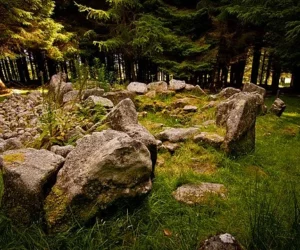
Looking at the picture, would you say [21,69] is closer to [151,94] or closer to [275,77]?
[151,94]

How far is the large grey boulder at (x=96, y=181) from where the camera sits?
209 centimetres

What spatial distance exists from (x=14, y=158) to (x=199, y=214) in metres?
1.74

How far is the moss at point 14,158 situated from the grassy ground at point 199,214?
0.49 m

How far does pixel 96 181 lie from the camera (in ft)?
7.01

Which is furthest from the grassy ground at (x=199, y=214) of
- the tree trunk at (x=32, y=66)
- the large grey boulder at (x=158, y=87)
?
the tree trunk at (x=32, y=66)

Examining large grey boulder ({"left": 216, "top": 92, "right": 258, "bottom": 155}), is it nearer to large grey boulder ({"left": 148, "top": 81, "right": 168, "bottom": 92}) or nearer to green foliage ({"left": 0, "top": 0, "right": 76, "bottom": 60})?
large grey boulder ({"left": 148, "top": 81, "right": 168, "bottom": 92})

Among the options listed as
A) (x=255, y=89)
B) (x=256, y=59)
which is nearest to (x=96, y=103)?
(x=255, y=89)

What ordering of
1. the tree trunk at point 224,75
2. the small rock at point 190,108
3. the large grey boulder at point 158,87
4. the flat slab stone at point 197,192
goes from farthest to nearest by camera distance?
the tree trunk at point 224,75 → the large grey boulder at point 158,87 → the small rock at point 190,108 → the flat slab stone at point 197,192

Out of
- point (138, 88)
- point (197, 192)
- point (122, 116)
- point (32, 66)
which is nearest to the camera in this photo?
point (197, 192)

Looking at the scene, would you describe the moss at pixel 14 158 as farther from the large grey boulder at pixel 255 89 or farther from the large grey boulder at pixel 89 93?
the large grey boulder at pixel 255 89

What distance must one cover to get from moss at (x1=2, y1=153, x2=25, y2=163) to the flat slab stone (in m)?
1.56

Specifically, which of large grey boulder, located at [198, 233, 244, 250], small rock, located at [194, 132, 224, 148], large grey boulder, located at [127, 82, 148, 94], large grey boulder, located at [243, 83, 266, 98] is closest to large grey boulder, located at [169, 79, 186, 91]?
large grey boulder, located at [127, 82, 148, 94]

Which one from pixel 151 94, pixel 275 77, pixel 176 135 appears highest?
pixel 151 94

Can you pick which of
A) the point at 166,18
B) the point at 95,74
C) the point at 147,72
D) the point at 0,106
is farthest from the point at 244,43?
the point at 0,106
